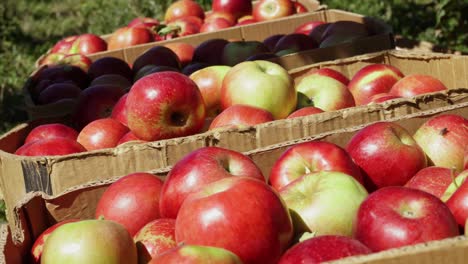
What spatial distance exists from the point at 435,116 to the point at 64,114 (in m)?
1.82

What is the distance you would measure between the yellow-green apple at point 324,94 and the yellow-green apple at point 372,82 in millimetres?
105

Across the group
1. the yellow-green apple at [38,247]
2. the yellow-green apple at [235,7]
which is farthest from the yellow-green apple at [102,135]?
the yellow-green apple at [235,7]

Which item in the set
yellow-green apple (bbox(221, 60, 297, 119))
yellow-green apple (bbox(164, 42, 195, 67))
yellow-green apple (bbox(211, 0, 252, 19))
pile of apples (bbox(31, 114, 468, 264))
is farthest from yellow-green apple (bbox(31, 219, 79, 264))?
yellow-green apple (bbox(211, 0, 252, 19))

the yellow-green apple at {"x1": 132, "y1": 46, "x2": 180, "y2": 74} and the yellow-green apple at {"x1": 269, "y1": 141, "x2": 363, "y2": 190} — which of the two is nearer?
the yellow-green apple at {"x1": 269, "y1": 141, "x2": 363, "y2": 190}

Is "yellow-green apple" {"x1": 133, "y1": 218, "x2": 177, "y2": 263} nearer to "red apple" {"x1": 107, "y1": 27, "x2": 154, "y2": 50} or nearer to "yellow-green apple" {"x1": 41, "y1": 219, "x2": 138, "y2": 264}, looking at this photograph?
"yellow-green apple" {"x1": 41, "y1": 219, "x2": 138, "y2": 264}

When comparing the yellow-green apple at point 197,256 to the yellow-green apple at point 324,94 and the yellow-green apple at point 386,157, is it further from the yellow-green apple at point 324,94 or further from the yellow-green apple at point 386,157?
the yellow-green apple at point 324,94

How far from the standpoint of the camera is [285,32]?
16.3ft

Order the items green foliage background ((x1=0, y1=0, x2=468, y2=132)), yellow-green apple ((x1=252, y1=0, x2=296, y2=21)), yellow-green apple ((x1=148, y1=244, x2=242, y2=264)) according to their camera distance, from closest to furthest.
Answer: yellow-green apple ((x1=148, y1=244, x2=242, y2=264)) → yellow-green apple ((x1=252, y1=0, x2=296, y2=21)) → green foliage background ((x1=0, y1=0, x2=468, y2=132))

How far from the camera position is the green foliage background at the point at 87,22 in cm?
612

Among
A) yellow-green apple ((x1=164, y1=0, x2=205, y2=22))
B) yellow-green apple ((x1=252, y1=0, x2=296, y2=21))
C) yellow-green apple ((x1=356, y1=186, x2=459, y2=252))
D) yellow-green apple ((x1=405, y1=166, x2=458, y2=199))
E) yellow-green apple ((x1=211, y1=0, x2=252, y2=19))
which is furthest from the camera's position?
yellow-green apple ((x1=164, y1=0, x2=205, y2=22))

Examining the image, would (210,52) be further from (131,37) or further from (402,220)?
(402,220)

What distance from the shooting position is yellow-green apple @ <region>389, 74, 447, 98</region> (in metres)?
3.01

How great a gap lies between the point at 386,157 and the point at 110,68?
2.36 metres

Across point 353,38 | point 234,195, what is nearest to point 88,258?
point 234,195
